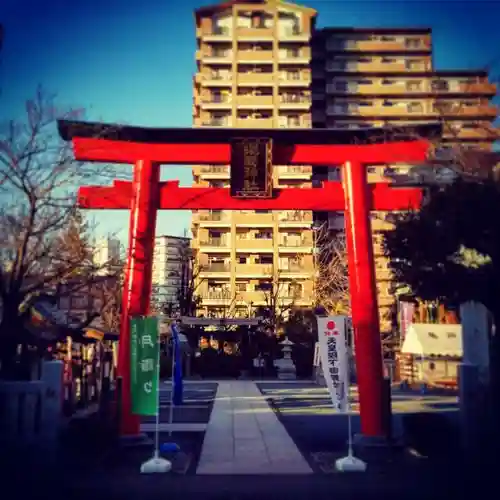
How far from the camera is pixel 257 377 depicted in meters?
31.2

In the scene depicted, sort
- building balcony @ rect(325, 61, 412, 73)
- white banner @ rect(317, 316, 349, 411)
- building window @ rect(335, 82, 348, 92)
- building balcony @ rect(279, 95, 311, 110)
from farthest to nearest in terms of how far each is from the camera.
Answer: building window @ rect(335, 82, 348, 92), building balcony @ rect(325, 61, 412, 73), building balcony @ rect(279, 95, 311, 110), white banner @ rect(317, 316, 349, 411)

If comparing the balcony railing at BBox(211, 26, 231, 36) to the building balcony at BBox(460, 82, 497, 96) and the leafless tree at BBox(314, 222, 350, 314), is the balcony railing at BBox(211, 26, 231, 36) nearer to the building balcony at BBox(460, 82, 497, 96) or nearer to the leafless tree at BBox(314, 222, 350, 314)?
the leafless tree at BBox(314, 222, 350, 314)

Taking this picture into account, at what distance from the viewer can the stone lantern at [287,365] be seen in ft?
99.7

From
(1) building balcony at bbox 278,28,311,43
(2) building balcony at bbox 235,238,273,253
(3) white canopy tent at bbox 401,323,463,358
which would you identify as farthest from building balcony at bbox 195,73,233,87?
(3) white canopy tent at bbox 401,323,463,358

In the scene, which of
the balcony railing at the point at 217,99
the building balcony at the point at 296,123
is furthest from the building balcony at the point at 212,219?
the balcony railing at the point at 217,99

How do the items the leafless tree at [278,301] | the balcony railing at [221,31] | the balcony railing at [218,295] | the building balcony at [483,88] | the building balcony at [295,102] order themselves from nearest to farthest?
the building balcony at [483,88] → the leafless tree at [278,301] → the balcony railing at [218,295] → the building balcony at [295,102] → the balcony railing at [221,31]

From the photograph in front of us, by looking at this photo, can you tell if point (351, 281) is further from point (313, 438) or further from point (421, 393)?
point (421, 393)

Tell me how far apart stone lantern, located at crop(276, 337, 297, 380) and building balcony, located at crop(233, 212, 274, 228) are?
14.2 m

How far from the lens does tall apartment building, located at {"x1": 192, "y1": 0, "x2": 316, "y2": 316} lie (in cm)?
4294

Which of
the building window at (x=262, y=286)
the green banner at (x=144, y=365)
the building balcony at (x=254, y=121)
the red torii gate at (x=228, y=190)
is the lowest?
the green banner at (x=144, y=365)

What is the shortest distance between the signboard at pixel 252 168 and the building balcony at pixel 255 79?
1469 inches

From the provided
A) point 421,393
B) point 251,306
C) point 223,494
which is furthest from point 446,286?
point 251,306

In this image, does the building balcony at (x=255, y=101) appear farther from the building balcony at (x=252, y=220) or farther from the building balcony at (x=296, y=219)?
the building balcony at (x=296, y=219)

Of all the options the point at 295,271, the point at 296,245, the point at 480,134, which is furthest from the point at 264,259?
the point at 480,134
